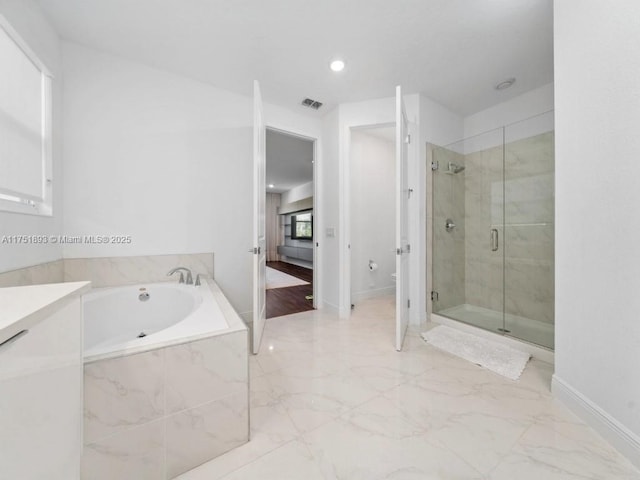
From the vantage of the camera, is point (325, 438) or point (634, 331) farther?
point (325, 438)

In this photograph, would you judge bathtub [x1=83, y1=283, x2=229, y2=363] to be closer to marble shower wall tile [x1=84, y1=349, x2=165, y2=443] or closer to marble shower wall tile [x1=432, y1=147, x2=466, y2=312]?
marble shower wall tile [x1=84, y1=349, x2=165, y2=443]

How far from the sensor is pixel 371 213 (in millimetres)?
3615

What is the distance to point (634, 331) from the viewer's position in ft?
3.43

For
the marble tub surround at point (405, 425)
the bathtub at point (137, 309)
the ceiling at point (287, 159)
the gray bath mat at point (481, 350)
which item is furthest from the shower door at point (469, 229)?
the bathtub at point (137, 309)

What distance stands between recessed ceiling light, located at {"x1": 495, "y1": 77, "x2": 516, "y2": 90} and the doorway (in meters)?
2.06

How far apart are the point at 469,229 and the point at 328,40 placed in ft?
8.37

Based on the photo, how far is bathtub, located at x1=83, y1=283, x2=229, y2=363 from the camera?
1.62 metres

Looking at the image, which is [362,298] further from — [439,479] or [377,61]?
[377,61]

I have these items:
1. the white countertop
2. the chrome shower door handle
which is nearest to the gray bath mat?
the chrome shower door handle

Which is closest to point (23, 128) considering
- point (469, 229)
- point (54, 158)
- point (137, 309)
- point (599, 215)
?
point (54, 158)

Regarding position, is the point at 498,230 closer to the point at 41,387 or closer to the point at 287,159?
the point at 41,387

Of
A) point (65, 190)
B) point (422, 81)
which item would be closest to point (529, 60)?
point (422, 81)

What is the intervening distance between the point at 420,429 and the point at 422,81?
9.23 feet

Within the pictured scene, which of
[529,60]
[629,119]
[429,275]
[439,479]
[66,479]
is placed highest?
[529,60]
